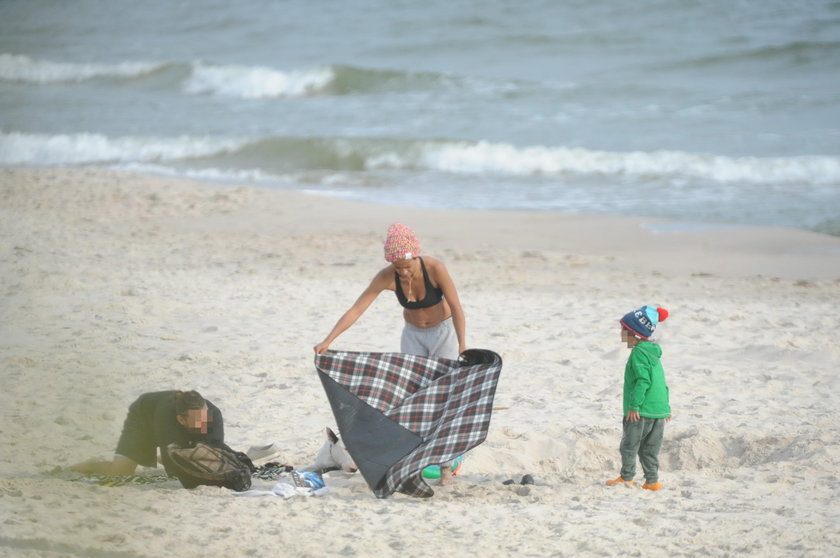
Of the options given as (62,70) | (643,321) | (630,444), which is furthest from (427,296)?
(62,70)

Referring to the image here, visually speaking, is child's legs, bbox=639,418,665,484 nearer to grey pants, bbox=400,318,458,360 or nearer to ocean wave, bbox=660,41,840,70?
grey pants, bbox=400,318,458,360

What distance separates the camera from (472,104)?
22.2m

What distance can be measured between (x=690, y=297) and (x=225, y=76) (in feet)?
64.1

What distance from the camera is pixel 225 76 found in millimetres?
26906

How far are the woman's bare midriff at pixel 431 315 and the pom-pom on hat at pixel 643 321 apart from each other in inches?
39.0

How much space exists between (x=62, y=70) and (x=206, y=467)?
1056 inches

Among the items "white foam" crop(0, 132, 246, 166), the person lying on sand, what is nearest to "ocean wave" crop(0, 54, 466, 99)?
"white foam" crop(0, 132, 246, 166)

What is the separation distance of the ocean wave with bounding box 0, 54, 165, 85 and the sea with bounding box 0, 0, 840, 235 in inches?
2.9

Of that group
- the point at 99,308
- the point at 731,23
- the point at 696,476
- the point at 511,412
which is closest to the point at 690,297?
the point at 511,412

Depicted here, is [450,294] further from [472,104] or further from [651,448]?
[472,104]

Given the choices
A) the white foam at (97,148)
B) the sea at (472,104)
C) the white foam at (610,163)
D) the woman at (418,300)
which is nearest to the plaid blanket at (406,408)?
the woman at (418,300)

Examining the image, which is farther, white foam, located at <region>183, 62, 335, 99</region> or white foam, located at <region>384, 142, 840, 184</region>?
white foam, located at <region>183, 62, 335, 99</region>

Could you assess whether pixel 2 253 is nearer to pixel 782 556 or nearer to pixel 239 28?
pixel 782 556

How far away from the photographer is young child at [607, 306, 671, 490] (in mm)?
5121
